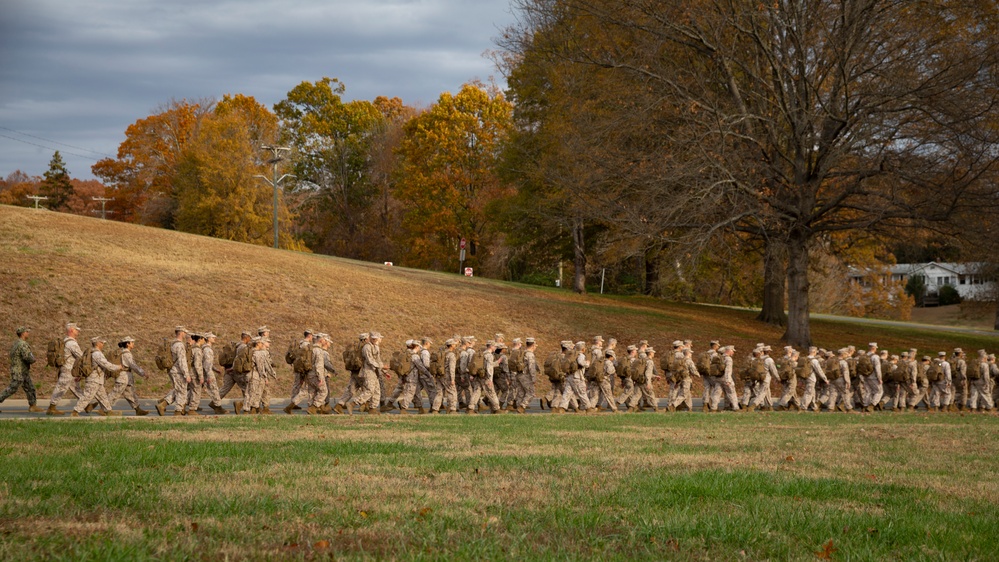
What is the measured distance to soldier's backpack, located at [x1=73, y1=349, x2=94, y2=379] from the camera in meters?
18.2

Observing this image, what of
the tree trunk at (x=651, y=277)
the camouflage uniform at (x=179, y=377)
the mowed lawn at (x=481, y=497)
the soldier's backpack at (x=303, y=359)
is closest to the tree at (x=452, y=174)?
the tree trunk at (x=651, y=277)

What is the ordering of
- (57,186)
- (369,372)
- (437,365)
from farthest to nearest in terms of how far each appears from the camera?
(57,186) → (437,365) → (369,372)

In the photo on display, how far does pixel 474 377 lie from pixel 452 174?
41.4 m

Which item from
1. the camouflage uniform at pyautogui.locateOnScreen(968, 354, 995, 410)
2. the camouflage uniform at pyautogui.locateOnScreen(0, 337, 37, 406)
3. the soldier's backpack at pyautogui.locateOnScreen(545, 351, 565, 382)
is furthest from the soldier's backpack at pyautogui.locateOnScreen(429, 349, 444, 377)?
the camouflage uniform at pyautogui.locateOnScreen(968, 354, 995, 410)

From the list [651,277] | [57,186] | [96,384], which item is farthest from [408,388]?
[57,186]

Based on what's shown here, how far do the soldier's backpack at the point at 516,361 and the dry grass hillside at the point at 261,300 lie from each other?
7.63 meters

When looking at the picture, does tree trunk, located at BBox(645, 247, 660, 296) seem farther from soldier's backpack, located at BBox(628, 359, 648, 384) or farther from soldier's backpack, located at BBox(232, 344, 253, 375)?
soldier's backpack, located at BBox(232, 344, 253, 375)

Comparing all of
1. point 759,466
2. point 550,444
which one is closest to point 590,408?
point 550,444

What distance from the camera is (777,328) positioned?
40625 millimetres

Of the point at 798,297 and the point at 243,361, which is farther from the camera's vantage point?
the point at 798,297

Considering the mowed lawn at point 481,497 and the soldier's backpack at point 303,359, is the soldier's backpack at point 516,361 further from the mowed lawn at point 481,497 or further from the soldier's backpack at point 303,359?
the mowed lawn at point 481,497

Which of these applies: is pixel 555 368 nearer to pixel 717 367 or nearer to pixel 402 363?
pixel 402 363

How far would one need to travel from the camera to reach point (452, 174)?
6178cm

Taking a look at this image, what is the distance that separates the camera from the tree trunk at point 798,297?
3356 centimetres
